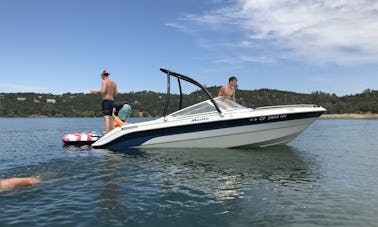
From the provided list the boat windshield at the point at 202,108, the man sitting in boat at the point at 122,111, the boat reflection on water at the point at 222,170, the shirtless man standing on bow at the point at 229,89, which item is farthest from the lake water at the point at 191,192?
the shirtless man standing on bow at the point at 229,89

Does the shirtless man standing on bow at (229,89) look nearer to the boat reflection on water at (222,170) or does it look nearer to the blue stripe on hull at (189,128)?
the blue stripe on hull at (189,128)

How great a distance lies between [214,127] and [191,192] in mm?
6471

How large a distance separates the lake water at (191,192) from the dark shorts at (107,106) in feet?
10.2

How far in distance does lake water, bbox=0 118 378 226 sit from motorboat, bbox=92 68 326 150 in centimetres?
216

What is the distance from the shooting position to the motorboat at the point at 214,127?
12531 mm

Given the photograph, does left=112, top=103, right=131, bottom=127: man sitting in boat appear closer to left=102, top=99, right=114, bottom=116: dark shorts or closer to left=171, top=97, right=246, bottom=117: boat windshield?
left=102, top=99, right=114, bottom=116: dark shorts

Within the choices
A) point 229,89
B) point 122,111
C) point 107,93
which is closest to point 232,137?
point 229,89

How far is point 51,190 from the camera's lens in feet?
21.0

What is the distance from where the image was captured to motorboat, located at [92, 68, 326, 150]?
12531 mm

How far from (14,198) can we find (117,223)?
2.25 metres

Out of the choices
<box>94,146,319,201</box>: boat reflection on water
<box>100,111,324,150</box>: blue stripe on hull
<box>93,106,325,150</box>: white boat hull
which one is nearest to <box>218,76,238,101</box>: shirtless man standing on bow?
<box>93,106,325,150</box>: white boat hull

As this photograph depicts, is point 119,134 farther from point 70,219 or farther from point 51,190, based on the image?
point 70,219

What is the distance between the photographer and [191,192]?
20.7ft

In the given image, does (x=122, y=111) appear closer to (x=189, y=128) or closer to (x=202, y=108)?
(x=189, y=128)
